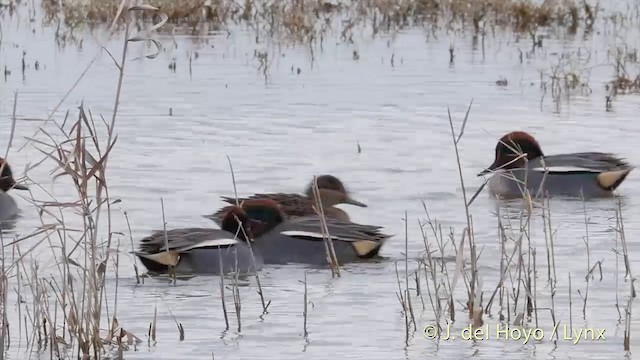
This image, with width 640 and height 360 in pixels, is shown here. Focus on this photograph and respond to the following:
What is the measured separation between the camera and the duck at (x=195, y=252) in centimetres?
806

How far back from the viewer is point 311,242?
8578 millimetres

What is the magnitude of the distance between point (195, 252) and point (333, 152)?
399cm

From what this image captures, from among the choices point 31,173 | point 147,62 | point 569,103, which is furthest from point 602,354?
point 147,62

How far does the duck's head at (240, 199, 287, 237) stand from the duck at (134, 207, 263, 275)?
1.51 ft

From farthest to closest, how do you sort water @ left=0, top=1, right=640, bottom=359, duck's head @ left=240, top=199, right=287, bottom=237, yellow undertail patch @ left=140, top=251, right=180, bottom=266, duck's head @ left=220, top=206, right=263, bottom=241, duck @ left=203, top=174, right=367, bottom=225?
duck @ left=203, top=174, right=367, bottom=225 < duck's head @ left=240, top=199, right=287, bottom=237 < duck's head @ left=220, top=206, right=263, bottom=241 < yellow undertail patch @ left=140, top=251, right=180, bottom=266 < water @ left=0, top=1, right=640, bottom=359

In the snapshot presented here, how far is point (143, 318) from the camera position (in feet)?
23.0

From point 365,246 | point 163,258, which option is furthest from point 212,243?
point 365,246

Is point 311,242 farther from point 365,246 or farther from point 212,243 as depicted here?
point 212,243

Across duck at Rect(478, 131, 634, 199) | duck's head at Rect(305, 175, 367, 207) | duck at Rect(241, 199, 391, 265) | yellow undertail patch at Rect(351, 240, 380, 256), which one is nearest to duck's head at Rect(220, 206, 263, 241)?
duck at Rect(241, 199, 391, 265)

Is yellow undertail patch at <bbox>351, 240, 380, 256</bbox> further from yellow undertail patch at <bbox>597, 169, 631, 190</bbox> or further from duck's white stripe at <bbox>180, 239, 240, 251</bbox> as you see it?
yellow undertail patch at <bbox>597, 169, 631, 190</bbox>

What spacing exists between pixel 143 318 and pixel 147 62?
10.2 metres

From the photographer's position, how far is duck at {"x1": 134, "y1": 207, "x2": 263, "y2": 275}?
8062 mm

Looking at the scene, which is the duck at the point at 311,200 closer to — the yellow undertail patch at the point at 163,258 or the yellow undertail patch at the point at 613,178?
the yellow undertail patch at the point at 163,258

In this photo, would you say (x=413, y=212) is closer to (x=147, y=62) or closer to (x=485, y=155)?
(x=485, y=155)
